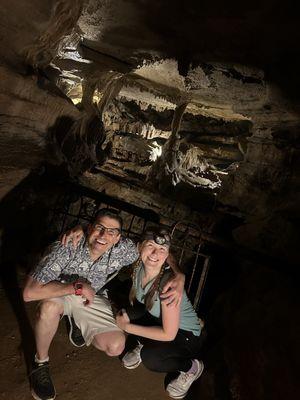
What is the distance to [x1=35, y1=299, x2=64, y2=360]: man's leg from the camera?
9.04 ft

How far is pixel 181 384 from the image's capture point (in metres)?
3.19

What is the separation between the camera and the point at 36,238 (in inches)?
205

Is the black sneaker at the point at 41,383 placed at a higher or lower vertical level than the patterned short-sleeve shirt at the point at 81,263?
lower

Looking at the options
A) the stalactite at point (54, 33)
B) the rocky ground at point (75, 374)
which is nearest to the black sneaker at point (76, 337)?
the rocky ground at point (75, 374)

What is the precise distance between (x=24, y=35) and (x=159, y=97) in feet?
22.3

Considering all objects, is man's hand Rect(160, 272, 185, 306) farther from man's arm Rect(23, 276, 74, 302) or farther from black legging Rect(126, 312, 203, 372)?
man's arm Rect(23, 276, 74, 302)

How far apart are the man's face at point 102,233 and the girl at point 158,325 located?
296 mm

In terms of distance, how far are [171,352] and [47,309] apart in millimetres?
1334

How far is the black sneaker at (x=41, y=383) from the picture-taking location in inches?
107

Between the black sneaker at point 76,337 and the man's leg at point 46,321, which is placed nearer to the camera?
the man's leg at point 46,321

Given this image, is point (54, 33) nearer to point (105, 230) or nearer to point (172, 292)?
point (105, 230)

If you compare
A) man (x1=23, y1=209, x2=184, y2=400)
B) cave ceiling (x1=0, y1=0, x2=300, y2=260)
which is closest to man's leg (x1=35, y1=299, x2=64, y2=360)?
man (x1=23, y1=209, x2=184, y2=400)

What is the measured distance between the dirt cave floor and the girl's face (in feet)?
4.55

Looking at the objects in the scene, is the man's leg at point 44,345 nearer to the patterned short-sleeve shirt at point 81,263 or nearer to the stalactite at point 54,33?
the patterned short-sleeve shirt at point 81,263
